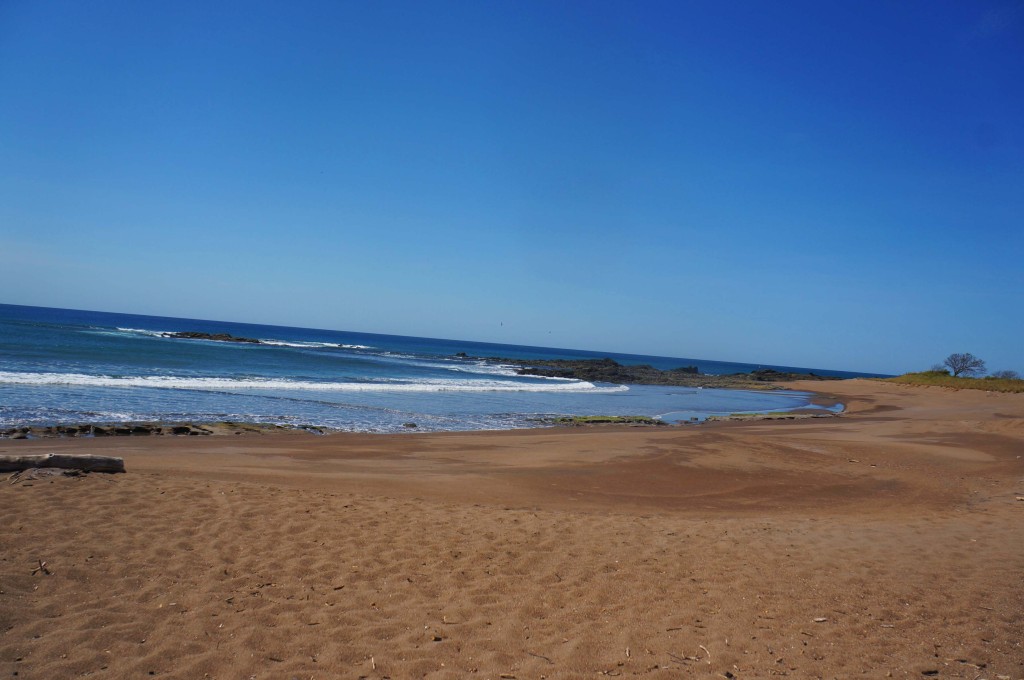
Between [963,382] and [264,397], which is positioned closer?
[264,397]

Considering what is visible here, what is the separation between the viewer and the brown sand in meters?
4.30

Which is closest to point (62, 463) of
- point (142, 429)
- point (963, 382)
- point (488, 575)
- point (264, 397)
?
point (488, 575)

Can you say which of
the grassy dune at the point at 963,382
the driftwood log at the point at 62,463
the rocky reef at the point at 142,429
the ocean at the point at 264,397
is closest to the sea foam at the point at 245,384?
the ocean at the point at 264,397

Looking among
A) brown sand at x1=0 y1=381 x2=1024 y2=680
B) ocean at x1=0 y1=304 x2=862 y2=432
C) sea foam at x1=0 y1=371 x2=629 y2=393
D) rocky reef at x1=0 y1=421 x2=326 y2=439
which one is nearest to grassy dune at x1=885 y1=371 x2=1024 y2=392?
ocean at x1=0 y1=304 x2=862 y2=432

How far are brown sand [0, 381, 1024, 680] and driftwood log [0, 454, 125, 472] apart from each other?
468 millimetres

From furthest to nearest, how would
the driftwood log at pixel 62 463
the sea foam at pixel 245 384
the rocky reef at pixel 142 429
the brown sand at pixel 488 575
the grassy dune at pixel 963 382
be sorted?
the grassy dune at pixel 963 382
the sea foam at pixel 245 384
the rocky reef at pixel 142 429
the driftwood log at pixel 62 463
the brown sand at pixel 488 575

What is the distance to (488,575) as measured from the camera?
591 cm

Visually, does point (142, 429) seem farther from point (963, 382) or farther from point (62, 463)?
point (963, 382)

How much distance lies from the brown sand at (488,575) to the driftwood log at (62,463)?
468 millimetres

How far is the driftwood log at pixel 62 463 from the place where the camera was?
26.3ft

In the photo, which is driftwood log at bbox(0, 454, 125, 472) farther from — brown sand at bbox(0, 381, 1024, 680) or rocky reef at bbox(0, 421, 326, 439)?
rocky reef at bbox(0, 421, 326, 439)

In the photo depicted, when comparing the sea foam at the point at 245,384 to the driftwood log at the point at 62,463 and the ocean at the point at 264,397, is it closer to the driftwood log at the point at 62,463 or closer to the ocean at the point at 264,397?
the ocean at the point at 264,397

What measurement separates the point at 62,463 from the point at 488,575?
667 centimetres

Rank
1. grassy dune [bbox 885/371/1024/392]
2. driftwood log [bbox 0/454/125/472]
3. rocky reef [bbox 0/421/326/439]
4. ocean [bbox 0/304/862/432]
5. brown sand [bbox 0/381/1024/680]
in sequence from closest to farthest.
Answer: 1. brown sand [bbox 0/381/1024/680]
2. driftwood log [bbox 0/454/125/472]
3. rocky reef [bbox 0/421/326/439]
4. ocean [bbox 0/304/862/432]
5. grassy dune [bbox 885/371/1024/392]
